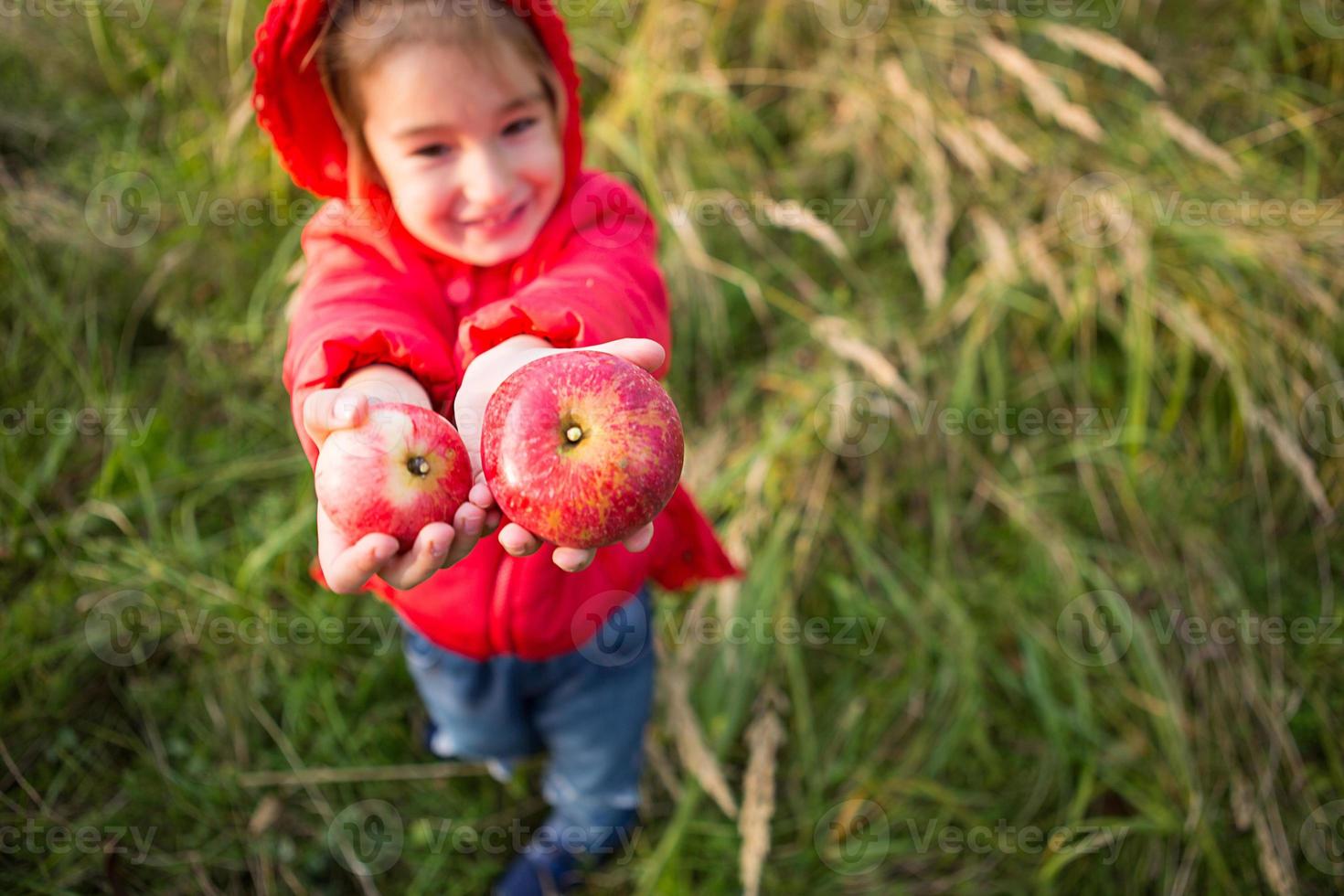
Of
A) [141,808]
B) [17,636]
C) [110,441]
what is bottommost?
[141,808]

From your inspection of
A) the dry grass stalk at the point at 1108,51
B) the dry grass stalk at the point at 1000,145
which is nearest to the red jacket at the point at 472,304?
the dry grass stalk at the point at 1000,145

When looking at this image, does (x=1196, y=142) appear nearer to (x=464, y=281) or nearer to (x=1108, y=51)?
(x=1108, y=51)

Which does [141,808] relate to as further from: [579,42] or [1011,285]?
[1011,285]

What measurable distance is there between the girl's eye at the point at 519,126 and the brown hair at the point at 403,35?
2.6 inches

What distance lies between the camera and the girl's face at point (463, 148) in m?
1.14

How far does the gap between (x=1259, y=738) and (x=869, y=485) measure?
1040 mm

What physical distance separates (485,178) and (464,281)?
21 cm

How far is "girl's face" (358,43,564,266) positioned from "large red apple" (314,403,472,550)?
13.1 inches

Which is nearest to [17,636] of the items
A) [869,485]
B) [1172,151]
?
[869,485]

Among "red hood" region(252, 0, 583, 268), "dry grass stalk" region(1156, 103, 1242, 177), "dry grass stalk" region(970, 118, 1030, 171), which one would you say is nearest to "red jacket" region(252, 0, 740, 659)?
"red hood" region(252, 0, 583, 268)

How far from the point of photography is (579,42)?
2.55 m

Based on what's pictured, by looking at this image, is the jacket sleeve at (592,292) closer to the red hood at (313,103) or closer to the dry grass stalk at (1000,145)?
the red hood at (313,103)

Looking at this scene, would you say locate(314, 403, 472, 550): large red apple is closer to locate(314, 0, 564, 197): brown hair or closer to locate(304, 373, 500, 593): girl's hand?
locate(304, 373, 500, 593): girl's hand

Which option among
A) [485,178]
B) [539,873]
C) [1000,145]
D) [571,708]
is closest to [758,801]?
[571,708]
